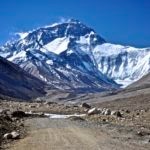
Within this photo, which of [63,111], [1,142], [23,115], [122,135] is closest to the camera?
[1,142]

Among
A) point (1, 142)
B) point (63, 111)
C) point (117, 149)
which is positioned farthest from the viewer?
point (63, 111)

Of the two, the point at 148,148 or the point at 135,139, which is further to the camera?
the point at 135,139

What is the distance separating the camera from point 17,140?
32.2 m

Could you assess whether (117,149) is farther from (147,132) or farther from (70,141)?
(147,132)

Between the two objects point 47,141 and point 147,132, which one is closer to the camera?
point 47,141

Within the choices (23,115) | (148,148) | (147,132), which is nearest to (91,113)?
(23,115)

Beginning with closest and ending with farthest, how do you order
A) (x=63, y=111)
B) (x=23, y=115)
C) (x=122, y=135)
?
(x=122, y=135) < (x=23, y=115) < (x=63, y=111)

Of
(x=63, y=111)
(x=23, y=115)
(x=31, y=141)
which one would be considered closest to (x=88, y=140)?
(x=31, y=141)

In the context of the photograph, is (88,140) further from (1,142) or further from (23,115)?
(23,115)

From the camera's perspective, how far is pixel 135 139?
1268 inches

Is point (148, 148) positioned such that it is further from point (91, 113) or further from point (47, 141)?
point (91, 113)

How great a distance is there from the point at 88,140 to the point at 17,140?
4.32 metres

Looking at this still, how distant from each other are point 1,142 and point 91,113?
125 feet

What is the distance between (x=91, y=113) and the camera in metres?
68.0
